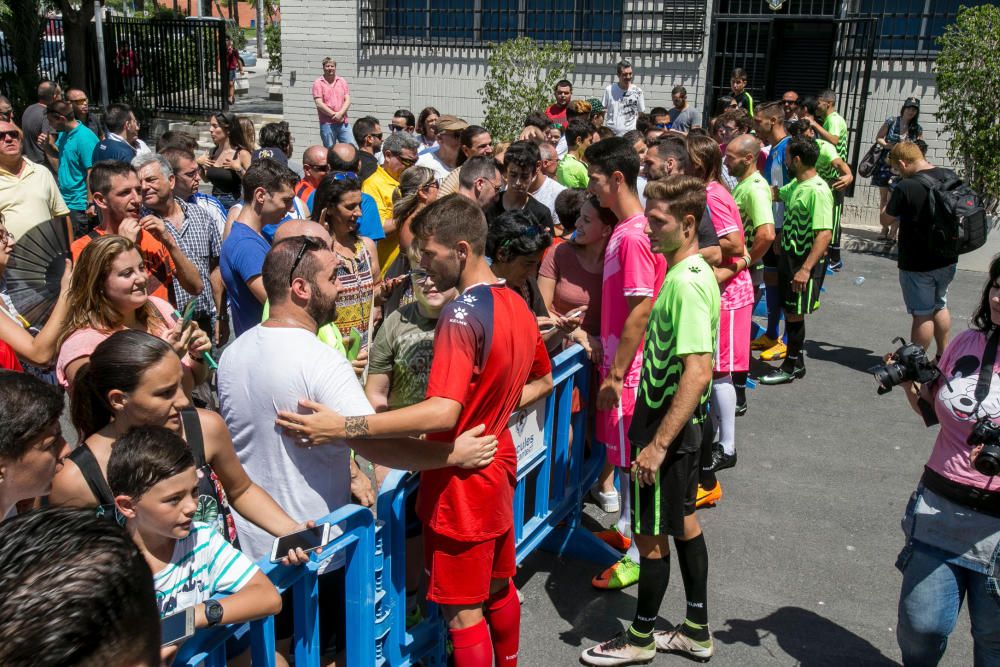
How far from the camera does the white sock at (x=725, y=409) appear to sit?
5.88 meters

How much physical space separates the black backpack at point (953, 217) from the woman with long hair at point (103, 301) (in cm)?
601

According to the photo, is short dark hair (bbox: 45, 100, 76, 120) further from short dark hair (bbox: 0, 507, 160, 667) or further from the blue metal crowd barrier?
short dark hair (bbox: 0, 507, 160, 667)

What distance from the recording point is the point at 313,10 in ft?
57.8

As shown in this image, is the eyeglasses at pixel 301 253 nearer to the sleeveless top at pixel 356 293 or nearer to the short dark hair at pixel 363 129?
the sleeveless top at pixel 356 293

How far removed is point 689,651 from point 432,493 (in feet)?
5.37

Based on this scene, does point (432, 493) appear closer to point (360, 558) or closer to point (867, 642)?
point (360, 558)

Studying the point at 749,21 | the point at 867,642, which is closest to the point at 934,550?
the point at 867,642

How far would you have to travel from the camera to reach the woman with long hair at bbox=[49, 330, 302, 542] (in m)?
2.82

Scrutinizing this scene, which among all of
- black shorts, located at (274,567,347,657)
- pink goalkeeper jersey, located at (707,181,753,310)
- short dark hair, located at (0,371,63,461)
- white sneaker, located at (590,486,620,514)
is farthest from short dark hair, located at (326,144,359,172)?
short dark hair, located at (0,371,63,461)

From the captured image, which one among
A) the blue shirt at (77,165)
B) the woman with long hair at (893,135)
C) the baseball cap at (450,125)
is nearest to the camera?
the baseball cap at (450,125)

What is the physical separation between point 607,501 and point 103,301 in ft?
10.5

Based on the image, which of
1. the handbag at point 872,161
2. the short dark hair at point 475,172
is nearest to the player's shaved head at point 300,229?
the short dark hair at point 475,172

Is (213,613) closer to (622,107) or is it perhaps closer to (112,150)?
(112,150)

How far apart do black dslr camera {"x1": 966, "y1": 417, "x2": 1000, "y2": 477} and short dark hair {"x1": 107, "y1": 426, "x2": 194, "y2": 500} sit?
8.59ft
